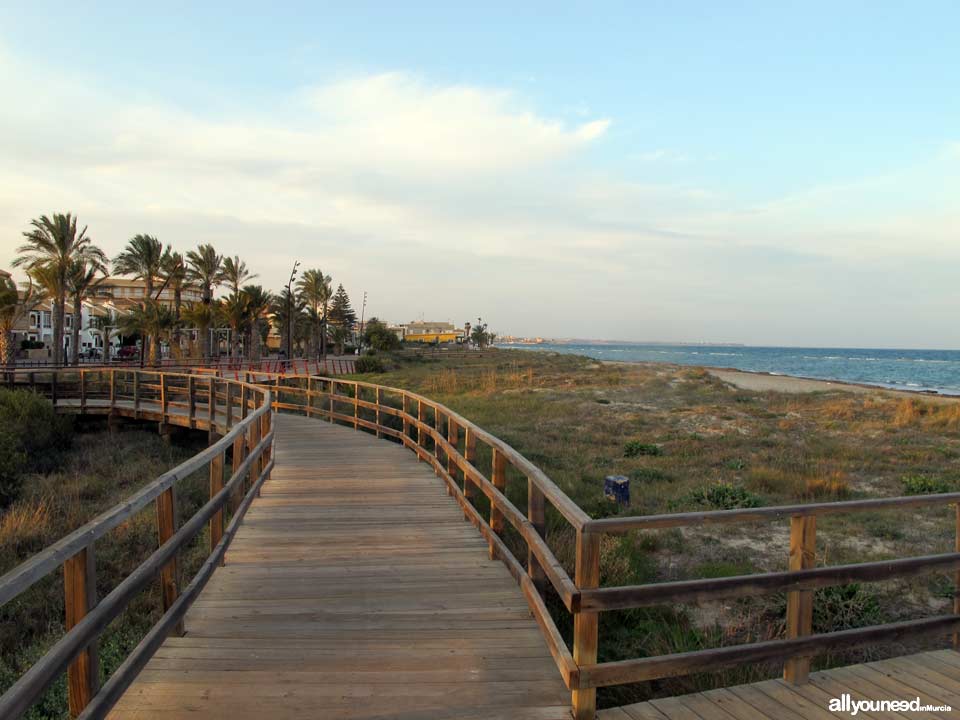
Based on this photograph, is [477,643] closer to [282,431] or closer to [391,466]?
[391,466]

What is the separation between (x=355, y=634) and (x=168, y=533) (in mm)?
1305

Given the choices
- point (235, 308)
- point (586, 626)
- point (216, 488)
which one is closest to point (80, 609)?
point (586, 626)

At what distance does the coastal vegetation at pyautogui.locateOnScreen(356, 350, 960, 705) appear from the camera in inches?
209

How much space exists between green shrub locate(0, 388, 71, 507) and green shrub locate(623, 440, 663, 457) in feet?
41.1

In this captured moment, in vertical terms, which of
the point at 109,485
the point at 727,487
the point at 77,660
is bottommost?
the point at 109,485

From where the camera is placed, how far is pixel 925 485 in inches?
395

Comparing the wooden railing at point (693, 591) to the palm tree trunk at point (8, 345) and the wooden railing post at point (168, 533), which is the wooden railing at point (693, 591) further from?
the palm tree trunk at point (8, 345)

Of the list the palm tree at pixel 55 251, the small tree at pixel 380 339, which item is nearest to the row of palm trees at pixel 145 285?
the palm tree at pixel 55 251

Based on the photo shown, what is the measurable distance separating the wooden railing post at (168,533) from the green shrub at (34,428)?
11.5 meters

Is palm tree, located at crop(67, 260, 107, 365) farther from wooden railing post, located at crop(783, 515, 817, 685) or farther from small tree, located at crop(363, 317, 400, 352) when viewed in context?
wooden railing post, located at crop(783, 515, 817, 685)

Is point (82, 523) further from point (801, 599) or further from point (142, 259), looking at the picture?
point (142, 259)

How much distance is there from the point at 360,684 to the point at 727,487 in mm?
7460

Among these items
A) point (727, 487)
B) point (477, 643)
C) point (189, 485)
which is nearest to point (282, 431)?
point (189, 485)

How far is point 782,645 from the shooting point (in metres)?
3.21
